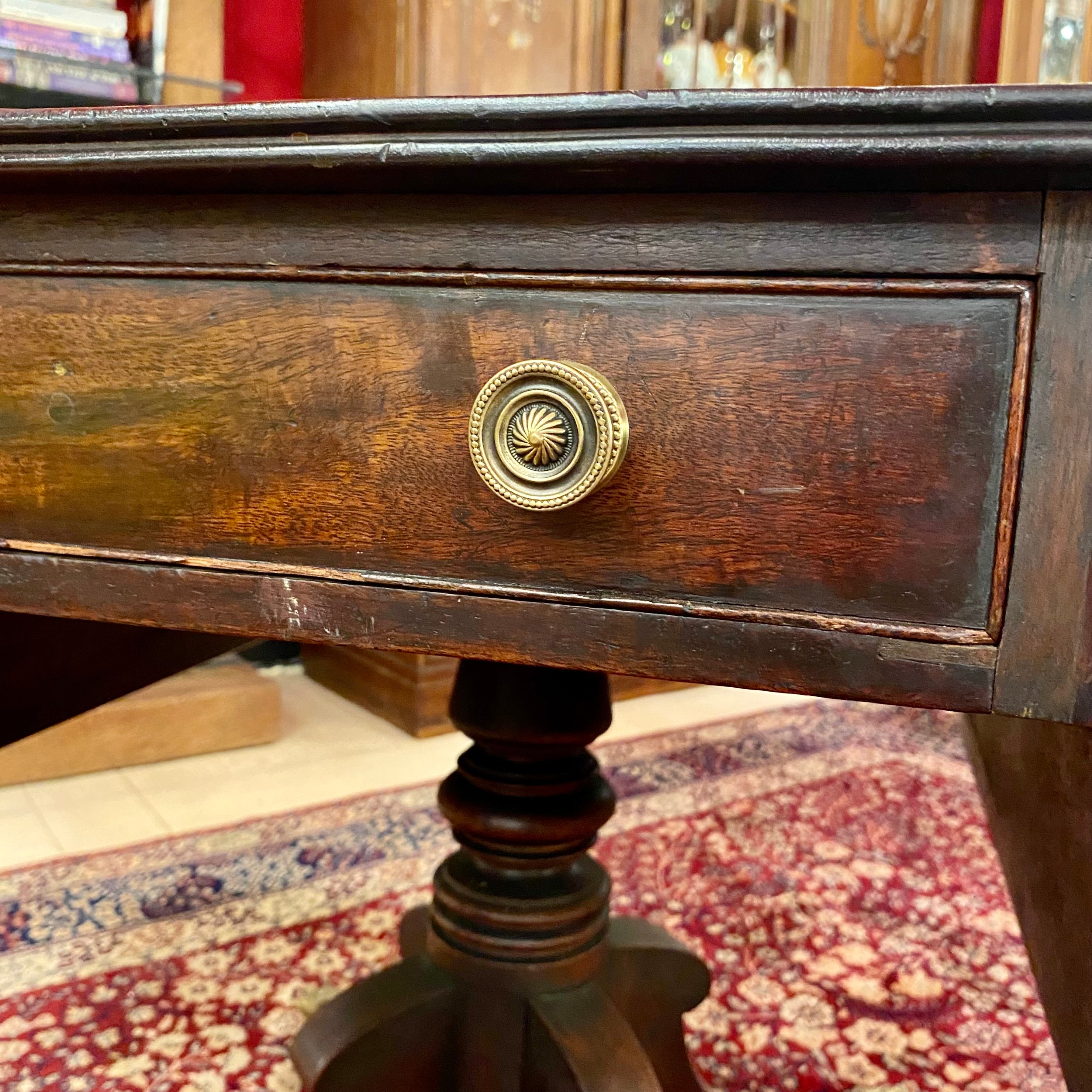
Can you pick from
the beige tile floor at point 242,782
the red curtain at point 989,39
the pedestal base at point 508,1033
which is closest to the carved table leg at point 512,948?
the pedestal base at point 508,1033

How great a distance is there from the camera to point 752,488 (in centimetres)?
41

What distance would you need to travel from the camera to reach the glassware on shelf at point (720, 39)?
5.08ft

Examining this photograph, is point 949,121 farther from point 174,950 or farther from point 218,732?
point 218,732

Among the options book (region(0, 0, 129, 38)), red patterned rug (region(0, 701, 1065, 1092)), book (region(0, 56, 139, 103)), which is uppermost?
book (region(0, 0, 129, 38))

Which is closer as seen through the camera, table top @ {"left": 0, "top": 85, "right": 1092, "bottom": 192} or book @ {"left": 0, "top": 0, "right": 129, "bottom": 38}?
table top @ {"left": 0, "top": 85, "right": 1092, "bottom": 192}

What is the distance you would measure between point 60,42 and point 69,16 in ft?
0.13

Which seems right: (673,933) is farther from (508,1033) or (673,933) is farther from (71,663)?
(71,663)

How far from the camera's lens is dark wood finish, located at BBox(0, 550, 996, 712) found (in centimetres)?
40

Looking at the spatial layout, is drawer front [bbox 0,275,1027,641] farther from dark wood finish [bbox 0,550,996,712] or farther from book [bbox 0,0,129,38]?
book [bbox 0,0,129,38]

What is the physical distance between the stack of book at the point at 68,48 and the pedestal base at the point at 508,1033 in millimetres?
1011

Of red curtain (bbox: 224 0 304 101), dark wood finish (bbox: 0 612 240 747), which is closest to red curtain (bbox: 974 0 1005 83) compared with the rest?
red curtain (bbox: 224 0 304 101)

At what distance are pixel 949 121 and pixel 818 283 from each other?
7 centimetres

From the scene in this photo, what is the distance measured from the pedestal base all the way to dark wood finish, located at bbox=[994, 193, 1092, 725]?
512 millimetres

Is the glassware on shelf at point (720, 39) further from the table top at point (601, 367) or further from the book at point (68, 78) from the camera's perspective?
the table top at point (601, 367)
